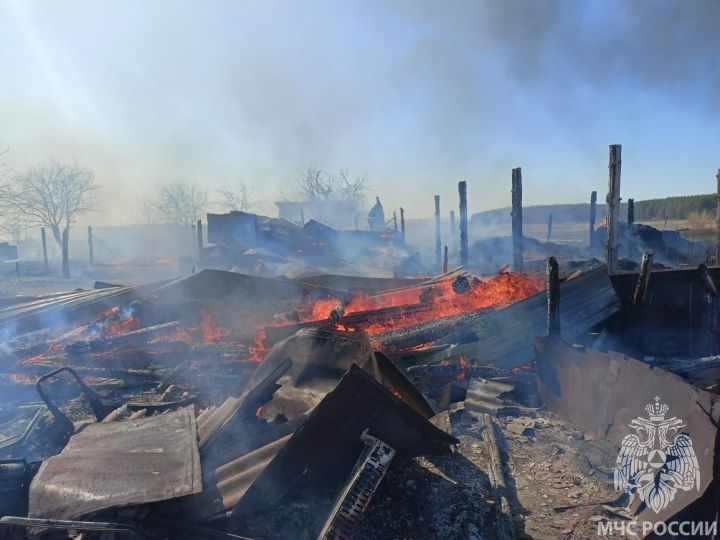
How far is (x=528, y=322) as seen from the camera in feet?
26.8

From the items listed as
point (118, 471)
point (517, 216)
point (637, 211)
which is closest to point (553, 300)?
point (118, 471)

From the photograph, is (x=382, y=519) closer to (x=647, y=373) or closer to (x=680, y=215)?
(x=647, y=373)

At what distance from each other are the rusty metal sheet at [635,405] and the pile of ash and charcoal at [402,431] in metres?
0.02

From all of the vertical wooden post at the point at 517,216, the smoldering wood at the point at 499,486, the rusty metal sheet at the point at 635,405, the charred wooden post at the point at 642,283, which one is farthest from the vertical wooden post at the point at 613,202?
the smoldering wood at the point at 499,486

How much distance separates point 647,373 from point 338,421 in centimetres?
328

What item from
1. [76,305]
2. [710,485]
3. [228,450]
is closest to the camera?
[710,485]

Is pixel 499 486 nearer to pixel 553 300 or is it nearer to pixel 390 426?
pixel 390 426

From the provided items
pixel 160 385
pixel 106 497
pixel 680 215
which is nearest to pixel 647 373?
pixel 106 497

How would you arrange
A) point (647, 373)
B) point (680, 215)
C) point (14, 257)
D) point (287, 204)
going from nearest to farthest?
point (647, 373) < point (14, 257) < point (680, 215) < point (287, 204)

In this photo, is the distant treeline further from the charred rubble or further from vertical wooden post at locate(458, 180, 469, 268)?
the charred rubble

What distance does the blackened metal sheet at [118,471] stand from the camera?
11.4 feet

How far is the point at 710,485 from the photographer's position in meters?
3.30

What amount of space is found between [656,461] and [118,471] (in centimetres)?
481

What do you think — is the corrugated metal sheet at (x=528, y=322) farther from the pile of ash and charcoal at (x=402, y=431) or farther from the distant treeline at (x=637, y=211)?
the distant treeline at (x=637, y=211)
